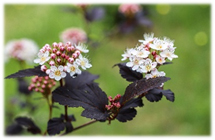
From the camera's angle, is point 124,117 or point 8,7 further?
point 8,7

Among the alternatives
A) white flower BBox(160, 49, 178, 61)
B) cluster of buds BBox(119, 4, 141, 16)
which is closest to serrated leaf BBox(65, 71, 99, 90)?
white flower BBox(160, 49, 178, 61)

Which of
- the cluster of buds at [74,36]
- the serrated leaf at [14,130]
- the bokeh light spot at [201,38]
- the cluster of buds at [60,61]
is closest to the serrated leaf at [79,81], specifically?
the cluster of buds at [60,61]

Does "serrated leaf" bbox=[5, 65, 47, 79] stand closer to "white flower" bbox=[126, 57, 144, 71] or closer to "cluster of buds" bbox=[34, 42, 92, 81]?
"cluster of buds" bbox=[34, 42, 92, 81]

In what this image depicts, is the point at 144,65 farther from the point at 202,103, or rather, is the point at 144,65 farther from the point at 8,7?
the point at 8,7

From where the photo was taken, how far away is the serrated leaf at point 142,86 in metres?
1.04

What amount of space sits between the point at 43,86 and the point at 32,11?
10.3 feet

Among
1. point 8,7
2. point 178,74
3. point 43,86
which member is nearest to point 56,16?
point 8,7

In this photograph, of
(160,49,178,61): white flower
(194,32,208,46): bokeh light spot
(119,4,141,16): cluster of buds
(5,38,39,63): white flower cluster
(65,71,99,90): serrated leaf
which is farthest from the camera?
(194,32,208,46): bokeh light spot

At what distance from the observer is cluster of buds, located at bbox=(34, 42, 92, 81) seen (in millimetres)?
1110

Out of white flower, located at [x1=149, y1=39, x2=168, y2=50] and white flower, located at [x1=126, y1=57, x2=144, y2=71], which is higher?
white flower, located at [x1=149, y1=39, x2=168, y2=50]

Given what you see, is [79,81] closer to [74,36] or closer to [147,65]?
[147,65]

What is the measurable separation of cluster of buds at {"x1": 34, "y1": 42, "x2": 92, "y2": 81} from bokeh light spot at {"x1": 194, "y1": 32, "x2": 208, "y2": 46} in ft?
9.41

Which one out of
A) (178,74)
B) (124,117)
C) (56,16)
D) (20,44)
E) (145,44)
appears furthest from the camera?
(56,16)

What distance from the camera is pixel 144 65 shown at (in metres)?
1.12
